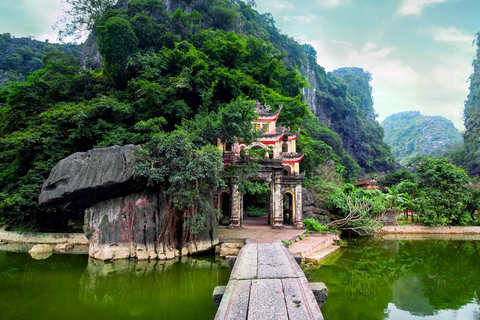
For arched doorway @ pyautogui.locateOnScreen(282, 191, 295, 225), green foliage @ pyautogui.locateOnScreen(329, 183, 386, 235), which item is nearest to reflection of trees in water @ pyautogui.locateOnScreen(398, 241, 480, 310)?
green foliage @ pyautogui.locateOnScreen(329, 183, 386, 235)

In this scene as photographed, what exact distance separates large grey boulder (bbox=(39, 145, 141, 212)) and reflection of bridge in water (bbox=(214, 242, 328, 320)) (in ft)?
19.1

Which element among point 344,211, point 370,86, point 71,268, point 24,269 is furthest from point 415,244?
point 370,86

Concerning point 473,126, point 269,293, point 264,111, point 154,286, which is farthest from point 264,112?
point 473,126

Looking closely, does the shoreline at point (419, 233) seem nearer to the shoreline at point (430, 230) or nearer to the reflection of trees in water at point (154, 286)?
the shoreline at point (430, 230)

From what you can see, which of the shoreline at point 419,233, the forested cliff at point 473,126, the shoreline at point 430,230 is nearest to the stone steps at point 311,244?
the shoreline at point 419,233

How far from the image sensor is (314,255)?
1033cm

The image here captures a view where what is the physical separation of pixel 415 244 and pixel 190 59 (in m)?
16.5

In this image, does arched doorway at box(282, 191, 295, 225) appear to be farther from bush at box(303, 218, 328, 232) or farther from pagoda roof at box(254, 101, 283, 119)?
pagoda roof at box(254, 101, 283, 119)

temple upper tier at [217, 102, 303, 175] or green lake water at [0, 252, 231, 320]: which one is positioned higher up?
temple upper tier at [217, 102, 303, 175]

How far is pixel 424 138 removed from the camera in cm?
6862

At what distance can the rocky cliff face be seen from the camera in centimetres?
974

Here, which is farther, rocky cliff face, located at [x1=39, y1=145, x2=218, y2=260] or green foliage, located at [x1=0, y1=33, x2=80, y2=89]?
green foliage, located at [x1=0, y1=33, x2=80, y2=89]

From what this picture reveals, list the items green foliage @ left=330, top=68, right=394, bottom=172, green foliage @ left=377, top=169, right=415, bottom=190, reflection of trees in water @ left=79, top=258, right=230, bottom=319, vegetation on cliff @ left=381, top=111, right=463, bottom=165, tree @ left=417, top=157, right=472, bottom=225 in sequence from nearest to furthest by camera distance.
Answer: reflection of trees in water @ left=79, top=258, right=230, bottom=319
tree @ left=417, top=157, right=472, bottom=225
green foliage @ left=377, top=169, right=415, bottom=190
green foliage @ left=330, top=68, right=394, bottom=172
vegetation on cliff @ left=381, top=111, right=463, bottom=165

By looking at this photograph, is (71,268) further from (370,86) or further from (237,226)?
(370,86)
